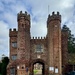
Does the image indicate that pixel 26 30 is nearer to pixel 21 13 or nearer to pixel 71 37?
pixel 21 13

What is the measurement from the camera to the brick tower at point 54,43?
41.8 metres

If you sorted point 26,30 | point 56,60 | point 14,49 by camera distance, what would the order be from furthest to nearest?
point 14,49 → point 26,30 → point 56,60

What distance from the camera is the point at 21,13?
4553cm

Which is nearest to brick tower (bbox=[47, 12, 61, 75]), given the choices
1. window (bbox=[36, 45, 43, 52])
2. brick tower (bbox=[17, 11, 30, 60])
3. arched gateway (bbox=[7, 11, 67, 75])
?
arched gateway (bbox=[7, 11, 67, 75])

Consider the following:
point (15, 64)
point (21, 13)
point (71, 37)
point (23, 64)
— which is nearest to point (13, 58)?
point (15, 64)

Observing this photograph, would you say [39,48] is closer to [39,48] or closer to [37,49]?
[39,48]

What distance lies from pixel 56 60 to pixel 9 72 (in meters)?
11.6

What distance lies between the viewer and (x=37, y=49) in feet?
148

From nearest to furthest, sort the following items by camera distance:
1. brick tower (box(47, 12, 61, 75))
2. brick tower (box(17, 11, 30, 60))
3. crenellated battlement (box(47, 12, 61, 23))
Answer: brick tower (box(47, 12, 61, 75)) < brick tower (box(17, 11, 30, 60)) < crenellated battlement (box(47, 12, 61, 23))

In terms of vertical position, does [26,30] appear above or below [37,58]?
above

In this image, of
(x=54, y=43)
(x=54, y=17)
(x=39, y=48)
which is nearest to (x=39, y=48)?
(x=39, y=48)

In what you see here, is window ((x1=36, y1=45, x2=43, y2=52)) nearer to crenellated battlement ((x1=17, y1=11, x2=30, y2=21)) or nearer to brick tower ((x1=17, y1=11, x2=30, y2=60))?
brick tower ((x1=17, y1=11, x2=30, y2=60))

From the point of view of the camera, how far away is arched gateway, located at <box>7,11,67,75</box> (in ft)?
139

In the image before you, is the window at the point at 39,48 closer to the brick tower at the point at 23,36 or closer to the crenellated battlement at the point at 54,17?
the brick tower at the point at 23,36
